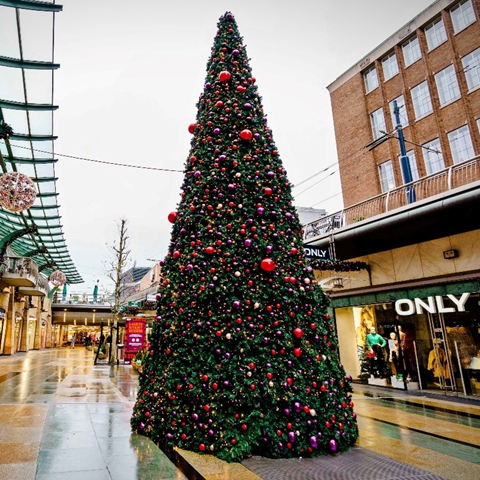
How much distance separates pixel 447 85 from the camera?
1669 centimetres

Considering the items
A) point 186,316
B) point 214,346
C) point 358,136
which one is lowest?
point 214,346

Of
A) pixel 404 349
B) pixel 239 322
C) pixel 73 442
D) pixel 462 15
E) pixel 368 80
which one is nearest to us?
pixel 239 322

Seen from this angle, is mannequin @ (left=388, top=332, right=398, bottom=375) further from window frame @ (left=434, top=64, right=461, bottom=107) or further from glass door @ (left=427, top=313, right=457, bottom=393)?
window frame @ (left=434, top=64, right=461, bottom=107)

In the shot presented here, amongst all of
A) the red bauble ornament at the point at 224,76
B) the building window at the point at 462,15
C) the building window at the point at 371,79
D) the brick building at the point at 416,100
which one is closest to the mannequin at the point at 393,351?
the brick building at the point at 416,100

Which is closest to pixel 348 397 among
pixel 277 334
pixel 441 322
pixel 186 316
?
pixel 277 334

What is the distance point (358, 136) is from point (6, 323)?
27.7 metres

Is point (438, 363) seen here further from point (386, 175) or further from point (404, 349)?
point (386, 175)

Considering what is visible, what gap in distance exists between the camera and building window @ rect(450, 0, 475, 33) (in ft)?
53.4

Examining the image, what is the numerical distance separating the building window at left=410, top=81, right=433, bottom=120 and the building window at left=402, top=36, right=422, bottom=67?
5.19 ft

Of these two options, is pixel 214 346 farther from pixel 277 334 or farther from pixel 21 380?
pixel 21 380

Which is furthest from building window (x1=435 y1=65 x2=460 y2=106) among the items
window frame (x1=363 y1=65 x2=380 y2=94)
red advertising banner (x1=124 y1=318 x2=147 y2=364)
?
red advertising banner (x1=124 y1=318 x2=147 y2=364)

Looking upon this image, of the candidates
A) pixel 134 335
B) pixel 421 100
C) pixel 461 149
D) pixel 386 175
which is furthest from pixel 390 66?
pixel 134 335

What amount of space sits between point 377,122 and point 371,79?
9.57 feet

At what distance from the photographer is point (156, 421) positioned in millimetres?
4824
